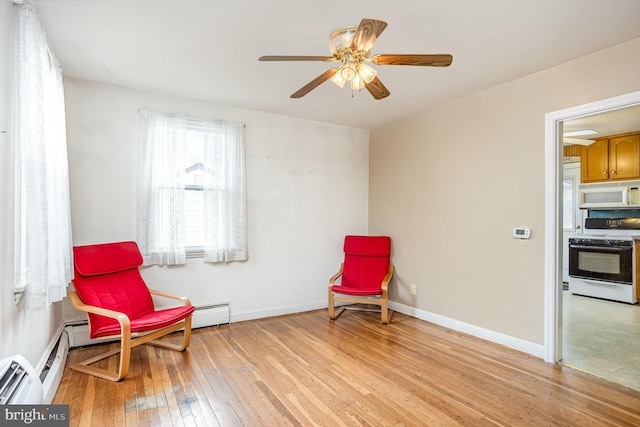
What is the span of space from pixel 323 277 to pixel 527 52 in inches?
128

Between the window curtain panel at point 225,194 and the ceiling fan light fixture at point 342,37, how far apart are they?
6.77 ft

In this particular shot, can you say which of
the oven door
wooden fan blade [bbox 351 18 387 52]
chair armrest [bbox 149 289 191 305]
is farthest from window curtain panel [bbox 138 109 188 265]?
the oven door

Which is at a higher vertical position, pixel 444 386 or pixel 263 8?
pixel 263 8

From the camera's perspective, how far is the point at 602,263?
4852 mm

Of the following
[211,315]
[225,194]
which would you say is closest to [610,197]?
[225,194]

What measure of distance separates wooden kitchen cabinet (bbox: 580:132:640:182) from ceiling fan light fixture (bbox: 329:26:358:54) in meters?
5.12

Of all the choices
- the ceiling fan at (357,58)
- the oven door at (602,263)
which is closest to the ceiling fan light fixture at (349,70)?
the ceiling fan at (357,58)

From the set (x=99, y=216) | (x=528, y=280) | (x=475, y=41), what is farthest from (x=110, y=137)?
(x=528, y=280)

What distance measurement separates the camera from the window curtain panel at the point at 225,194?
362 centimetres

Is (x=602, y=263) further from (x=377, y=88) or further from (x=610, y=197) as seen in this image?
(x=377, y=88)

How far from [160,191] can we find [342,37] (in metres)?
2.41

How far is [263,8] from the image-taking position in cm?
200

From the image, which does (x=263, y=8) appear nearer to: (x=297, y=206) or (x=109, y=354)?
(x=297, y=206)

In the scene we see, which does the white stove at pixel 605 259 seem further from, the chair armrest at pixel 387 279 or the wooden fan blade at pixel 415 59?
the wooden fan blade at pixel 415 59
